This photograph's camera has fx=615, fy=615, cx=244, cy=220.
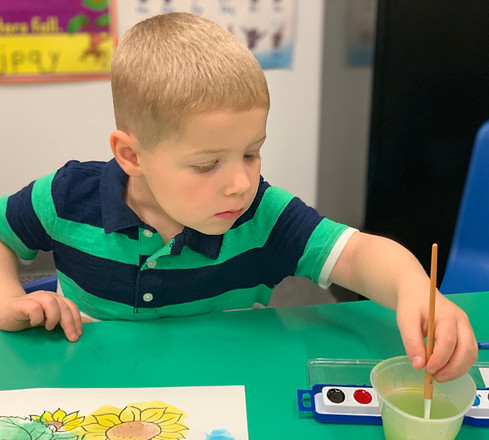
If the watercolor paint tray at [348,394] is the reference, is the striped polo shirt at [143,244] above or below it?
above

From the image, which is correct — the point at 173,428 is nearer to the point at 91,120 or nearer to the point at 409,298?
the point at 409,298

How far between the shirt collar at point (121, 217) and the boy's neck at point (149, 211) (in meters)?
0.02

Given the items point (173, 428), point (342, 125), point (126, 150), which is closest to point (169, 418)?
point (173, 428)

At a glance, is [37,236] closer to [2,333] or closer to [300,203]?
[2,333]

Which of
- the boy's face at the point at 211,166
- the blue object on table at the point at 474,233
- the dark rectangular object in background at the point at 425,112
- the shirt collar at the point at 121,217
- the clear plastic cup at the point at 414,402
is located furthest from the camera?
the dark rectangular object in background at the point at 425,112

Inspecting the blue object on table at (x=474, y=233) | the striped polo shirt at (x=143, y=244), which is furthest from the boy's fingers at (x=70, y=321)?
the blue object on table at (x=474, y=233)

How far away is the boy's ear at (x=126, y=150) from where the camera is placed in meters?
0.73

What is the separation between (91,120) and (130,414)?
1344 mm

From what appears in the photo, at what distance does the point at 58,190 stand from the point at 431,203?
1.20 m

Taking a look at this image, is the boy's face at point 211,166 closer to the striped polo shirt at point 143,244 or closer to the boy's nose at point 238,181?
the boy's nose at point 238,181

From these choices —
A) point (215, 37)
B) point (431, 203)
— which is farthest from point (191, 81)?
point (431, 203)

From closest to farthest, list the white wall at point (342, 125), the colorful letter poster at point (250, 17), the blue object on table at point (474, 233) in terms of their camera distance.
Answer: the blue object on table at point (474, 233) → the colorful letter poster at point (250, 17) → the white wall at point (342, 125)

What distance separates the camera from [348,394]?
0.61m

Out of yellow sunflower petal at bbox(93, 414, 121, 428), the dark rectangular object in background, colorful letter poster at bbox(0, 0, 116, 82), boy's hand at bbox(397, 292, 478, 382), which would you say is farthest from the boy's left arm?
colorful letter poster at bbox(0, 0, 116, 82)
